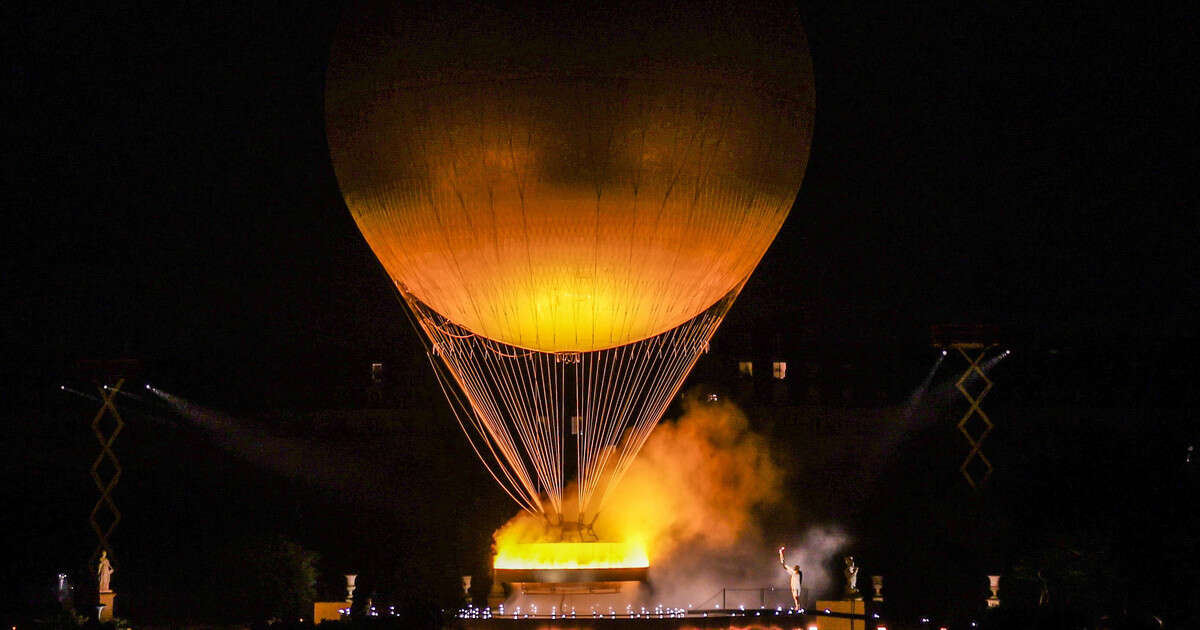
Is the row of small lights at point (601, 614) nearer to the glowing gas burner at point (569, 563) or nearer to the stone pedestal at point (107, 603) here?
the glowing gas burner at point (569, 563)

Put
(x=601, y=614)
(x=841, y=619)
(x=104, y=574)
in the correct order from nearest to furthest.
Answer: (x=601, y=614) → (x=841, y=619) → (x=104, y=574)

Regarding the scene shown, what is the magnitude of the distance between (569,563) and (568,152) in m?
6.84

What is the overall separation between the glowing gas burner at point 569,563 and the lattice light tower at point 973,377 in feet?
32.7

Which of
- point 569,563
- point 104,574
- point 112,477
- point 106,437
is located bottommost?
point 569,563

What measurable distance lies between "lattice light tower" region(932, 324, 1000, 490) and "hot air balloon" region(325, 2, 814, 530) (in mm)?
11067

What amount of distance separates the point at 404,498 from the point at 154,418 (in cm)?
560

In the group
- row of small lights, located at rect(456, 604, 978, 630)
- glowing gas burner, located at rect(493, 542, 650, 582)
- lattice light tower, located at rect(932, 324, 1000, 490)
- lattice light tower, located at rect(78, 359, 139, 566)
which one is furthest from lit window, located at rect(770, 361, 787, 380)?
glowing gas burner, located at rect(493, 542, 650, 582)

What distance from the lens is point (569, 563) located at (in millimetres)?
19781

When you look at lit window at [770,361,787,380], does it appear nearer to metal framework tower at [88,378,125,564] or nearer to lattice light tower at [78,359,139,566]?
lattice light tower at [78,359,139,566]

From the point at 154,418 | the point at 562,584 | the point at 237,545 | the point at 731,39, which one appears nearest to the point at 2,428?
the point at 154,418

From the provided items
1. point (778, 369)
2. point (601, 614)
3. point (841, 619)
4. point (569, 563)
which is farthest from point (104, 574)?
point (778, 369)

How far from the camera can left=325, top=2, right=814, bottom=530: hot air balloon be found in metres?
14.5

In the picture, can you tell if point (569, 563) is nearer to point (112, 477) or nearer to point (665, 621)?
point (665, 621)

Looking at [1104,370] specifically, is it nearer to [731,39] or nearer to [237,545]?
[237,545]
